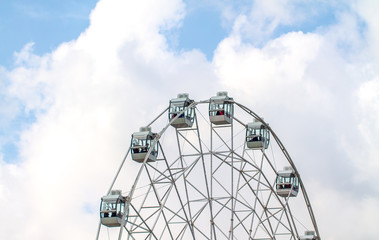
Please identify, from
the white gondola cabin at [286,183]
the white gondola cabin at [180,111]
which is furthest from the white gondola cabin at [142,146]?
the white gondola cabin at [286,183]

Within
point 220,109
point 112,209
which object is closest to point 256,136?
point 220,109

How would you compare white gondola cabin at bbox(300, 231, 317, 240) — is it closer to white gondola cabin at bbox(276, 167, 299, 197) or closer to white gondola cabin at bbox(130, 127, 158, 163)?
white gondola cabin at bbox(276, 167, 299, 197)

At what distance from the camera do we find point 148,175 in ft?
227

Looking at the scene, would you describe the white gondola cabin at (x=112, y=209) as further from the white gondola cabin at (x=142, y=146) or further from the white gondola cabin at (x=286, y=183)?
the white gondola cabin at (x=286, y=183)

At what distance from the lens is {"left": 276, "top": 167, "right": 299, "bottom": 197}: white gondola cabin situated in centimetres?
7581

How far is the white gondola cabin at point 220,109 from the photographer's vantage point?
71.2 m

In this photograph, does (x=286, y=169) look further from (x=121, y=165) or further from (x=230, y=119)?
(x=121, y=165)

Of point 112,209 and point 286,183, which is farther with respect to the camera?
point 286,183

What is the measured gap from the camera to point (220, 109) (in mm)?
71312

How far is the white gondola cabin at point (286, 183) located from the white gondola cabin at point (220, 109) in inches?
292

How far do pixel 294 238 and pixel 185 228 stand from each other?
8.65 meters

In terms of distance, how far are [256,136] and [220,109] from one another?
177 inches

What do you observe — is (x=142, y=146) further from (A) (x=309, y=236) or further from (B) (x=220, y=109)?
(A) (x=309, y=236)

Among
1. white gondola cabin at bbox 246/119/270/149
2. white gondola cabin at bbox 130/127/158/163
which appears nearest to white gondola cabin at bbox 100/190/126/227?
white gondola cabin at bbox 130/127/158/163
